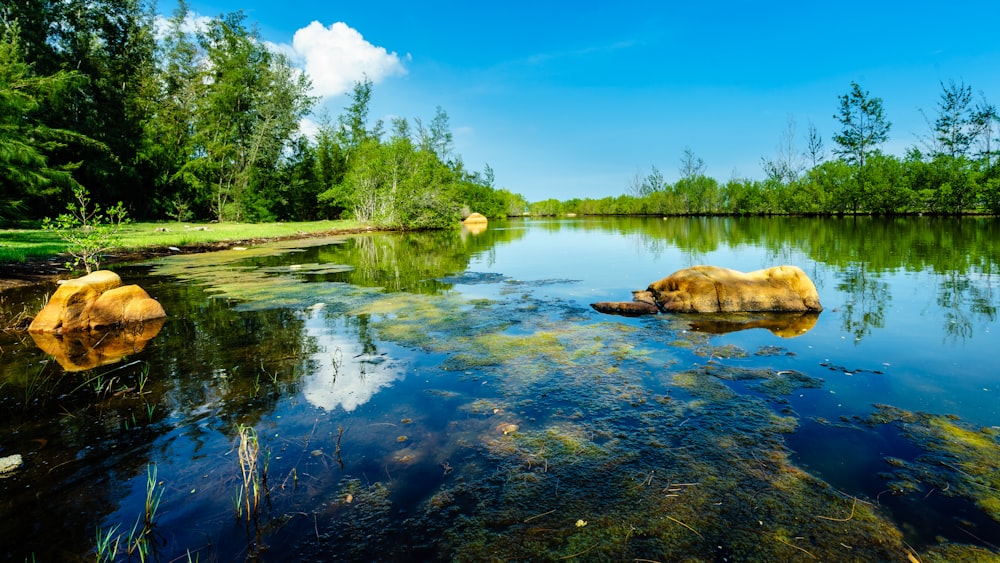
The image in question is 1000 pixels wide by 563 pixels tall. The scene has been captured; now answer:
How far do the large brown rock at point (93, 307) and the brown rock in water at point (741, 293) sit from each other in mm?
11778

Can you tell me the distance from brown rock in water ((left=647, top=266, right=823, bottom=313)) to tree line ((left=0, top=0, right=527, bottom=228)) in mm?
28390

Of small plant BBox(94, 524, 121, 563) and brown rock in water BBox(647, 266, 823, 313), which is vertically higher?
brown rock in water BBox(647, 266, 823, 313)

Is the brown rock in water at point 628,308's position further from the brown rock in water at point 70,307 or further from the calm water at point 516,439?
the brown rock in water at point 70,307

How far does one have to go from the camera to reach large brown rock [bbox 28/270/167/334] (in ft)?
29.8

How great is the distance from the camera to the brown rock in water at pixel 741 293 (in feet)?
33.9

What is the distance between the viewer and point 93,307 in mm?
9406

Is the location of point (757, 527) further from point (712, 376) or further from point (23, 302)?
point (23, 302)

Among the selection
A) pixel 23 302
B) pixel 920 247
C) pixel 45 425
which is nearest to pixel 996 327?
pixel 45 425

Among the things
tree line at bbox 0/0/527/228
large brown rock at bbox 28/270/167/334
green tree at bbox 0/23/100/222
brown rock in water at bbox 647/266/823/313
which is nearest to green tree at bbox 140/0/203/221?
tree line at bbox 0/0/527/228

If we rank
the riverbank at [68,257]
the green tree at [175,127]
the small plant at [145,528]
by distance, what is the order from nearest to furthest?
the small plant at [145,528] < the riverbank at [68,257] < the green tree at [175,127]

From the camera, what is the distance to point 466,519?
342 centimetres

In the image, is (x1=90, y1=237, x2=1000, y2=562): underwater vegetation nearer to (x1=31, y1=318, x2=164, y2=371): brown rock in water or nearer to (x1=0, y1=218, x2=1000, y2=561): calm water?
(x1=0, y1=218, x2=1000, y2=561): calm water

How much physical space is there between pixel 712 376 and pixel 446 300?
7.40m

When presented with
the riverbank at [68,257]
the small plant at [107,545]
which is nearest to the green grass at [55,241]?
the riverbank at [68,257]
